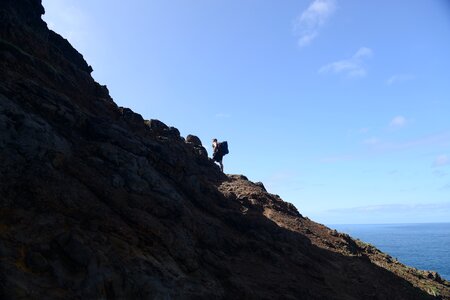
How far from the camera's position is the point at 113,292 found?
569 inches

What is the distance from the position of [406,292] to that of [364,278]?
13.0ft

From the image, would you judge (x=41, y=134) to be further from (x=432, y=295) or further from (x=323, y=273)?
(x=432, y=295)

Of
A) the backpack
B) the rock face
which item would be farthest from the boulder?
the rock face

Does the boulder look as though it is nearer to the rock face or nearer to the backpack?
the backpack

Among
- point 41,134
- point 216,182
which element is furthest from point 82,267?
point 216,182

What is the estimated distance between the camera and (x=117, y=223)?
18203mm

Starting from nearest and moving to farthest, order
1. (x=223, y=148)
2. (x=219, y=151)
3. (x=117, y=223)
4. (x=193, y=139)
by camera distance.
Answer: (x=117, y=223) < (x=219, y=151) < (x=223, y=148) < (x=193, y=139)

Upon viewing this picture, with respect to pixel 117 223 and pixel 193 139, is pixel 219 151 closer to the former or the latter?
pixel 193 139

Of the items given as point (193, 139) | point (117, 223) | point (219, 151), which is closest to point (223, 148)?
point (219, 151)

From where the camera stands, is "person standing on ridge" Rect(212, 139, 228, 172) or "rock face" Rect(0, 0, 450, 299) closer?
"rock face" Rect(0, 0, 450, 299)

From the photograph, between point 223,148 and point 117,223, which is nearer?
point 117,223

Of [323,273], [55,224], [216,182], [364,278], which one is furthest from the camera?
[216,182]

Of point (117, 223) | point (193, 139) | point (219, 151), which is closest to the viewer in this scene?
point (117, 223)

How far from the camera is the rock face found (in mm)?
14680
